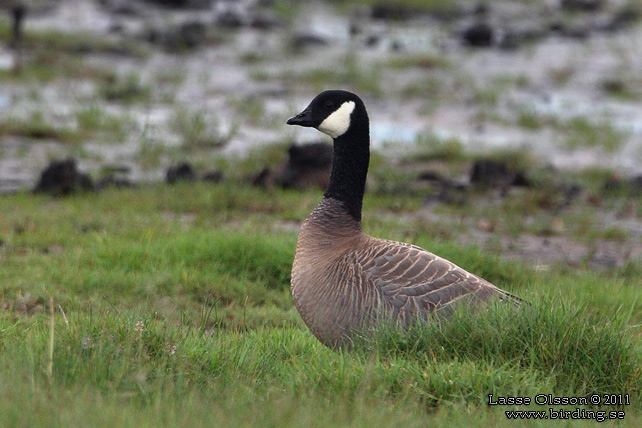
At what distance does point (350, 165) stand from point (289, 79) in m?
12.6

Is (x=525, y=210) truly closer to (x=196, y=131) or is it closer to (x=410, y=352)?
(x=196, y=131)

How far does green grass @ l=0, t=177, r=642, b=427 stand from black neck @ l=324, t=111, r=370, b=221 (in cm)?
96

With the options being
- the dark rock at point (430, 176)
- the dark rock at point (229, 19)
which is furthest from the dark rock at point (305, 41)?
the dark rock at point (430, 176)

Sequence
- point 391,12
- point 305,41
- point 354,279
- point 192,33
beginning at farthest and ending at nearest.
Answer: point 391,12
point 305,41
point 192,33
point 354,279

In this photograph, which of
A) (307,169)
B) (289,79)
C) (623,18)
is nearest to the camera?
(307,169)

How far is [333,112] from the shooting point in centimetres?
620

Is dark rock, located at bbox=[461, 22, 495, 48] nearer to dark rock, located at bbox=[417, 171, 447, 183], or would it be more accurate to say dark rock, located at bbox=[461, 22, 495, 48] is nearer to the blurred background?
the blurred background

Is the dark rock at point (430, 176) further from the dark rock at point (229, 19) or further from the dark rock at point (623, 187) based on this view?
the dark rock at point (229, 19)

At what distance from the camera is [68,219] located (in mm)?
9344

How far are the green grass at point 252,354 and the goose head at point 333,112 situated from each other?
1402mm

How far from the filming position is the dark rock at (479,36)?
23141 mm

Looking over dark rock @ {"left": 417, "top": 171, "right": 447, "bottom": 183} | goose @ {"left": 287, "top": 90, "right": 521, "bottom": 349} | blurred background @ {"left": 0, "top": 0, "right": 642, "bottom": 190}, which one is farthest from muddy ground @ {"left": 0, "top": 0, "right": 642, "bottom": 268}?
goose @ {"left": 287, "top": 90, "right": 521, "bottom": 349}

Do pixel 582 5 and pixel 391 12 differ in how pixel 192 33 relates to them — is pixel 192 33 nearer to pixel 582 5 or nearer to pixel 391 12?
pixel 391 12

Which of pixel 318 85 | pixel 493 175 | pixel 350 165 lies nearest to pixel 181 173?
pixel 493 175
